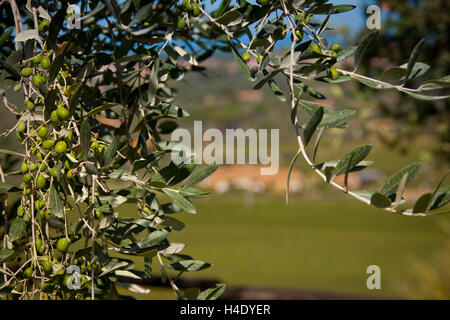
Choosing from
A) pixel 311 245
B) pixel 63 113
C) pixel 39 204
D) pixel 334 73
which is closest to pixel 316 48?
pixel 334 73

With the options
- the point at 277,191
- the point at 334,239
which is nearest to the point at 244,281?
the point at 334,239

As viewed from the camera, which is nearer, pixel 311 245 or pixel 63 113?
pixel 63 113

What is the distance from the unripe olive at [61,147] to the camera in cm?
53

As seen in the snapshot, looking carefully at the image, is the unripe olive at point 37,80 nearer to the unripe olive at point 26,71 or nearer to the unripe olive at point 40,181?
the unripe olive at point 26,71

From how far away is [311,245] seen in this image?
909 centimetres

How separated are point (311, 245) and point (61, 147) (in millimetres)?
9013

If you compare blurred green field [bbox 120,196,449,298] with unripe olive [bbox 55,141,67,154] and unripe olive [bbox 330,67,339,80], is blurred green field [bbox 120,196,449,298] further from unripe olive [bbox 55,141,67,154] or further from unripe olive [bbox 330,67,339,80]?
unripe olive [bbox 55,141,67,154]

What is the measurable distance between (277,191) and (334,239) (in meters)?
12.5

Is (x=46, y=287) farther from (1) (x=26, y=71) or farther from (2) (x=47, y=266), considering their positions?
(1) (x=26, y=71)

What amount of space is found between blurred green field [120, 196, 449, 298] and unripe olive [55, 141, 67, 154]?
4291mm

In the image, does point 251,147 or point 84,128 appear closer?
point 84,128

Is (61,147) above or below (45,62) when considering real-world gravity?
below
